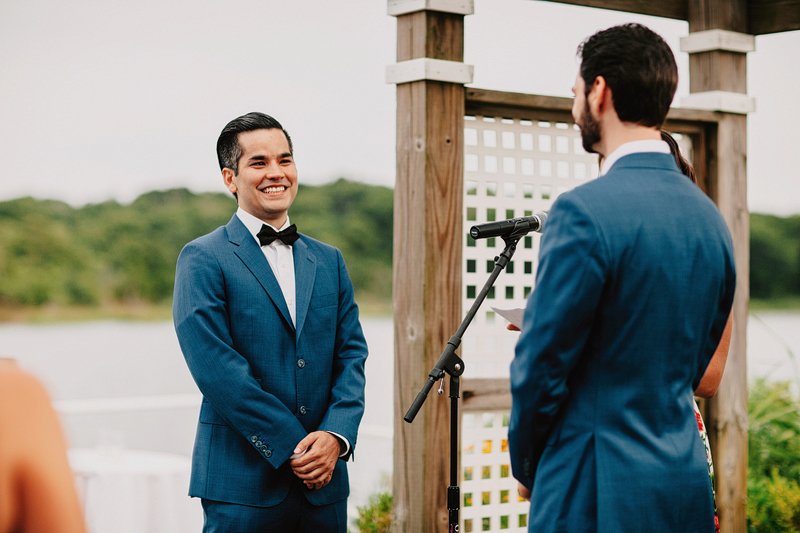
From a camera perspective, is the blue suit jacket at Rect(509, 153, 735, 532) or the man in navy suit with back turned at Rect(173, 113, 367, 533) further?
the man in navy suit with back turned at Rect(173, 113, 367, 533)

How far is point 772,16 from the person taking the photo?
14.9 ft

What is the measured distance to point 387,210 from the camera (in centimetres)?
2414

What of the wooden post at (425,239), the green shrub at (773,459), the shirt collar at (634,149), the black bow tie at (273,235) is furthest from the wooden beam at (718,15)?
→ the shirt collar at (634,149)

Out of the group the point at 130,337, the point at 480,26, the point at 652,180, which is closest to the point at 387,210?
the point at 480,26

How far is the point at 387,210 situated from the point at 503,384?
20300 millimetres

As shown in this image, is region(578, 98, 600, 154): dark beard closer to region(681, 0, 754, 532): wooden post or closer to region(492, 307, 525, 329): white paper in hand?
region(492, 307, 525, 329): white paper in hand

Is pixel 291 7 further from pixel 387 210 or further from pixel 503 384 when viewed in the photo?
pixel 503 384

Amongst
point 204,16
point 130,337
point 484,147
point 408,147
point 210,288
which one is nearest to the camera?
point 210,288

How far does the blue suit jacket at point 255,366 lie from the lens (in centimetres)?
265

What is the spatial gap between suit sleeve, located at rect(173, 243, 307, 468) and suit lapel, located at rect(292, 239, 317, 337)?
212 millimetres

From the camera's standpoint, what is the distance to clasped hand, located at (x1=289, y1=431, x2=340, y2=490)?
2.69m

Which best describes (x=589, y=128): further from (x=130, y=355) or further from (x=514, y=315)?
(x=130, y=355)

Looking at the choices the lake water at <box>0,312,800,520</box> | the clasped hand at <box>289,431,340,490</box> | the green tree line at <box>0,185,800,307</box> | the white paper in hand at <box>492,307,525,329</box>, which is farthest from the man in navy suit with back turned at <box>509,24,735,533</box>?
the green tree line at <box>0,185,800,307</box>

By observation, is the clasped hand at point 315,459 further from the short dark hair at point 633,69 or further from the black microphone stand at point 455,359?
the short dark hair at point 633,69
